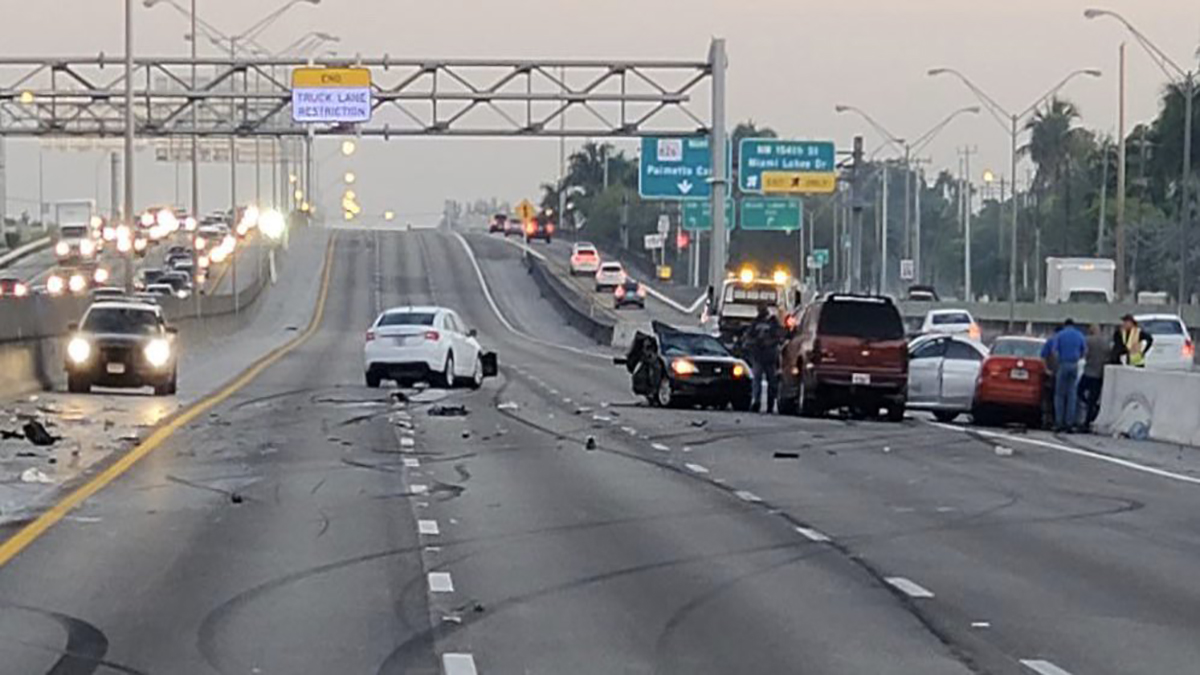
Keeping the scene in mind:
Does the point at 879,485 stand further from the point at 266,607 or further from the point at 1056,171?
the point at 1056,171

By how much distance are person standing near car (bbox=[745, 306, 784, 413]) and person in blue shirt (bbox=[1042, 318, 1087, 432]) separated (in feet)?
18.6

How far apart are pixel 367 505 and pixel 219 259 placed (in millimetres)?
103068

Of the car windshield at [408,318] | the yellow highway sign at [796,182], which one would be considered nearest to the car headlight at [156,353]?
the car windshield at [408,318]

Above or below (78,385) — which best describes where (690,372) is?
above

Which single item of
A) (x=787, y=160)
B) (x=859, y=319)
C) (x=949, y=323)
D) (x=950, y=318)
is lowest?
(x=949, y=323)

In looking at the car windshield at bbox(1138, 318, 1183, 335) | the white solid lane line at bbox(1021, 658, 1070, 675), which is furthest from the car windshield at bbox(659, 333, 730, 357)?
the white solid lane line at bbox(1021, 658, 1070, 675)

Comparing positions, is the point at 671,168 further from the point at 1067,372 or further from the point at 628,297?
the point at 628,297

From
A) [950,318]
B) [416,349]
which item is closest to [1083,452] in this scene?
[416,349]

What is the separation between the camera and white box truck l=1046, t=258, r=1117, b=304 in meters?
84.2

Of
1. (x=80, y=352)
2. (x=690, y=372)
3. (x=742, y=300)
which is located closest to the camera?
(x=690, y=372)

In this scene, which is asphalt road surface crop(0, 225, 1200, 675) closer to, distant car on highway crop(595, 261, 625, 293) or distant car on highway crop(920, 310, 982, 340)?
distant car on highway crop(920, 310, 982, 340)

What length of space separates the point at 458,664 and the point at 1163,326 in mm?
44483

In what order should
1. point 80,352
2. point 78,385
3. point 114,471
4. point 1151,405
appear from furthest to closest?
point 78,385 < point 80,352 < point 1151,405 < point 114,471

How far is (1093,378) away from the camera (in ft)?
110
